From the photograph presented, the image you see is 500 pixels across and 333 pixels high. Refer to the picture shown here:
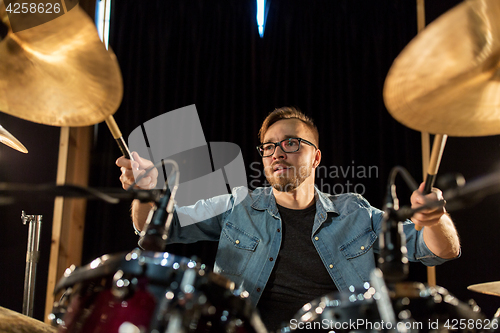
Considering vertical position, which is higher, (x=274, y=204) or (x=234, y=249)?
(x=274, y=204)

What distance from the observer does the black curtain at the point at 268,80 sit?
2006mm

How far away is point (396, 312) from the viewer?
1.77 feet

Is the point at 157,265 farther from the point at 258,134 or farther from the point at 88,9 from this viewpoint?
the point at 88,9

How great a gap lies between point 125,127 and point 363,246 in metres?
1.51

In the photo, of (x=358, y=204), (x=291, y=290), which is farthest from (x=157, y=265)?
(x=358, y=204)

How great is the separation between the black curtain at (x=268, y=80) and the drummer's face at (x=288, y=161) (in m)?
0.38

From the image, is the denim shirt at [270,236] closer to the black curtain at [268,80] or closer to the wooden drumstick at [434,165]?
the black curtain at [268,80]

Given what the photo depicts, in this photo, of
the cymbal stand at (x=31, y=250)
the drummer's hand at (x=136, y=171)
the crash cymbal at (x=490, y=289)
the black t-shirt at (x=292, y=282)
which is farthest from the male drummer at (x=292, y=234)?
the cymbal stand at (x=31, y=250)

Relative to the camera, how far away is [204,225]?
4.93 ft

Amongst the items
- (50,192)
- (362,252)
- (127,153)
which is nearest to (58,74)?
(127,153)

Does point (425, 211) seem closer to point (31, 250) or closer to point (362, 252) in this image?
point (362, 252)

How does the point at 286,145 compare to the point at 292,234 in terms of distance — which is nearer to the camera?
the point at 292,234

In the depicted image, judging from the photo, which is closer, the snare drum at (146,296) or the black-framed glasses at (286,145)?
the snare drum at (146,296)

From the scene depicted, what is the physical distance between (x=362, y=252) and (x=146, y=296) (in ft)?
3.55
